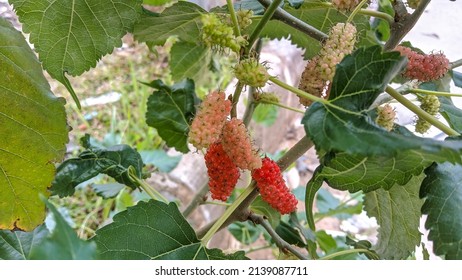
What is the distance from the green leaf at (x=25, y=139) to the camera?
0.57m

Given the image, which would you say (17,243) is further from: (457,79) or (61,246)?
(457,79)

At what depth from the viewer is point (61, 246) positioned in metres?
0.30

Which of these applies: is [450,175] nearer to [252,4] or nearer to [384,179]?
[384,179]

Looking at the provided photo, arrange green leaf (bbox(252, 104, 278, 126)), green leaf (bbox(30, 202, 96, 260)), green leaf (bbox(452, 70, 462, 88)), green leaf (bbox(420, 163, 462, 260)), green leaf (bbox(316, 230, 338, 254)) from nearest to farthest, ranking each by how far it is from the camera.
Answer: green leaf (bbox(30, 202, 96, 260)), green leaf (bbox(420, 163, 462, 260)), green leaf (bbox(452, 70, 462, 88)), green leaf (bbox(316, 230, 338, 254)), green leaf (bbox(252, 104, 278, 126))

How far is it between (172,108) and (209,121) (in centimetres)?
25

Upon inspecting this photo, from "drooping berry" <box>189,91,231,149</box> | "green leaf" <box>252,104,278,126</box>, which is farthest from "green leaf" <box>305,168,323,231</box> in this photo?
"green leaf" <box>252,104,278,126</box>

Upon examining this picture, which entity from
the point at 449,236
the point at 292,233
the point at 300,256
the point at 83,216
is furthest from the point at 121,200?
the point at 449,236

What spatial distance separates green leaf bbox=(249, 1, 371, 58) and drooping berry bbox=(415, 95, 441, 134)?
0.37 ft

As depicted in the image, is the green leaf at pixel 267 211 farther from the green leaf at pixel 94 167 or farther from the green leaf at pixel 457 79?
the green leaf at pixel 457 79

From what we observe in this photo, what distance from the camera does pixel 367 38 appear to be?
765mm

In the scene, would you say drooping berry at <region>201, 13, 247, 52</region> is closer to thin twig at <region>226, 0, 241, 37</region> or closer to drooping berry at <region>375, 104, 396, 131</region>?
thin twig at <region>226, 0, 241, 37</region>

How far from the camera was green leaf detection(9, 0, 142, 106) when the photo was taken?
55cm

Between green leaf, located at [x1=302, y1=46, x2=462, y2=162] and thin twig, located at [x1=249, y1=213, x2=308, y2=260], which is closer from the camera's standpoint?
green leaf, located at [x1=302, y1=46, x2=462, y2=162]

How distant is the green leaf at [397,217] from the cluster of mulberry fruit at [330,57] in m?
0.18
